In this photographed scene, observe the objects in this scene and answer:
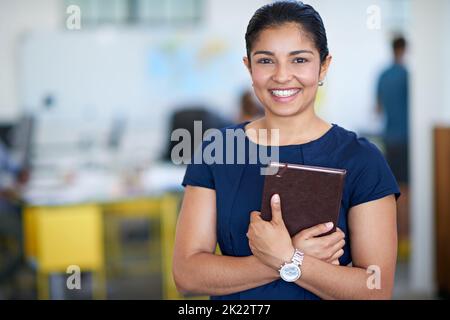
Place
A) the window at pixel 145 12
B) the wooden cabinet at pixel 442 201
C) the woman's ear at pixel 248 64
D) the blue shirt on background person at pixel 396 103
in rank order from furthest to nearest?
the window at pixel 145 12, the blue shirt on background person at pixel 396 103, the wooden cabinet at pixel 442 201, the woman's ear at pixel 248 64

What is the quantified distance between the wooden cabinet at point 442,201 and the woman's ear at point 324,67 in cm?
290

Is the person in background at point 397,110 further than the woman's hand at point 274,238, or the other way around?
the person in background at point 397,110

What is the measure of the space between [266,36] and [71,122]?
5606 mm

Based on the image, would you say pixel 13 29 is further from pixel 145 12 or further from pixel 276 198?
pixel 276 198

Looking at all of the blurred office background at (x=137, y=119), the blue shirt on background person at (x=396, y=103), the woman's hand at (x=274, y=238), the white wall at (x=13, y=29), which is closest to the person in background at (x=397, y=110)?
the blue shirt on background person at (x=396, y=103)

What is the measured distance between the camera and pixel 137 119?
7.17 m

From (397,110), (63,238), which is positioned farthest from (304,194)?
(397,110)

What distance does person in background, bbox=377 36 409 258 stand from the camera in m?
4.48

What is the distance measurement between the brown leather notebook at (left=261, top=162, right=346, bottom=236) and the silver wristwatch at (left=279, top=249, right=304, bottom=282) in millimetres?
40

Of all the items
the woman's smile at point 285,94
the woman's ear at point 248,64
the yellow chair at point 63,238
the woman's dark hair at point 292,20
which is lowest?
the yellow chair at point 63,238

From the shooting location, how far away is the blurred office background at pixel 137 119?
3.89 metres

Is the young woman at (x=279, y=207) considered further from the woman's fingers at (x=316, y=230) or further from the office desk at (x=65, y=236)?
the office desk at (x=65, y=236)

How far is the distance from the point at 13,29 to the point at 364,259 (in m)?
6.58

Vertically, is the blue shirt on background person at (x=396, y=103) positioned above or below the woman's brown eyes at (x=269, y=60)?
below
